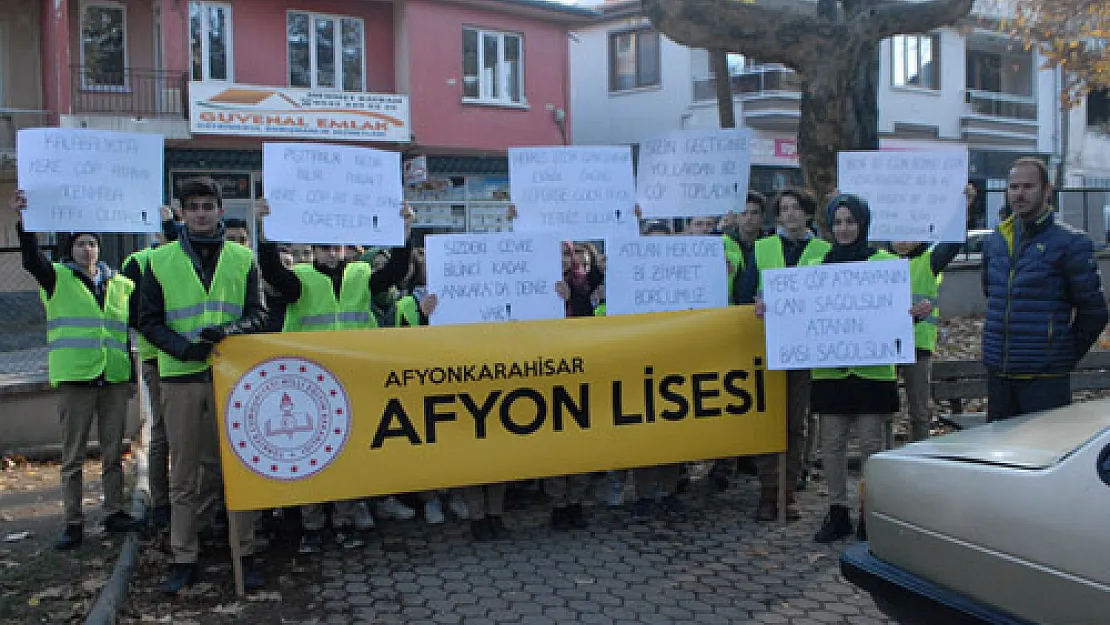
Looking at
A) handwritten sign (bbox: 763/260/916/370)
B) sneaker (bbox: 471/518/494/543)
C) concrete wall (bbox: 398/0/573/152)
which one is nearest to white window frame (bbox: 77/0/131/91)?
concrete wall (bbox: 398/0/573/152)

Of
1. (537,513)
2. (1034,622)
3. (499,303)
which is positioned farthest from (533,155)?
(1034,622)

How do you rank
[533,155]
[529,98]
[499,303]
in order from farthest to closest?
[529,98], [533,155], [499,303]

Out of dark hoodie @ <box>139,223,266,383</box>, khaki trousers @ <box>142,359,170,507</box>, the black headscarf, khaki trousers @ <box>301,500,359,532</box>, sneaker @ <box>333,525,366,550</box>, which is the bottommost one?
sneaker @ <box>333,525,366,550</box>

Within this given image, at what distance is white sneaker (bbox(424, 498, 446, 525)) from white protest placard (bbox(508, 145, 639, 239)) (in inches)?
79.4

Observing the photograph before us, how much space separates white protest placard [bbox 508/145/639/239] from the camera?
21.2 feet

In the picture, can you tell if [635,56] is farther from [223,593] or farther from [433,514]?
[223,593]

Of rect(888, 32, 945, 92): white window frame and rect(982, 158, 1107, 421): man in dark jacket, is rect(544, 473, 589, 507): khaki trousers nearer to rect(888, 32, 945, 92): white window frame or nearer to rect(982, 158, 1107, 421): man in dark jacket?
→ rect(982, 158, 1107, 421): man in dark jacket

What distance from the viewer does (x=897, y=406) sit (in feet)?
18.8

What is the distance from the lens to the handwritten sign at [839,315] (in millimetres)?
5594

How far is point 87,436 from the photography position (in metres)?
6.23

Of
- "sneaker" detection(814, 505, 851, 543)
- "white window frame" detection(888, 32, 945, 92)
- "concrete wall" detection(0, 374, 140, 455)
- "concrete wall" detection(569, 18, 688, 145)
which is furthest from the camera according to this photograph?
"white window frame" detection(888, 32, 945, 92)

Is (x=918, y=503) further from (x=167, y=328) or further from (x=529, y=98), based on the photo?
(x=529, y=98)

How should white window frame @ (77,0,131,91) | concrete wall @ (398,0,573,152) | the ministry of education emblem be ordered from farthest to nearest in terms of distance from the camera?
concrete wall @ (398,0,573,152) < white window frame @ (77,0,131,91) < the ministry of education emblem

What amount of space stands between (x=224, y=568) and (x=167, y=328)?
58.2 inches
